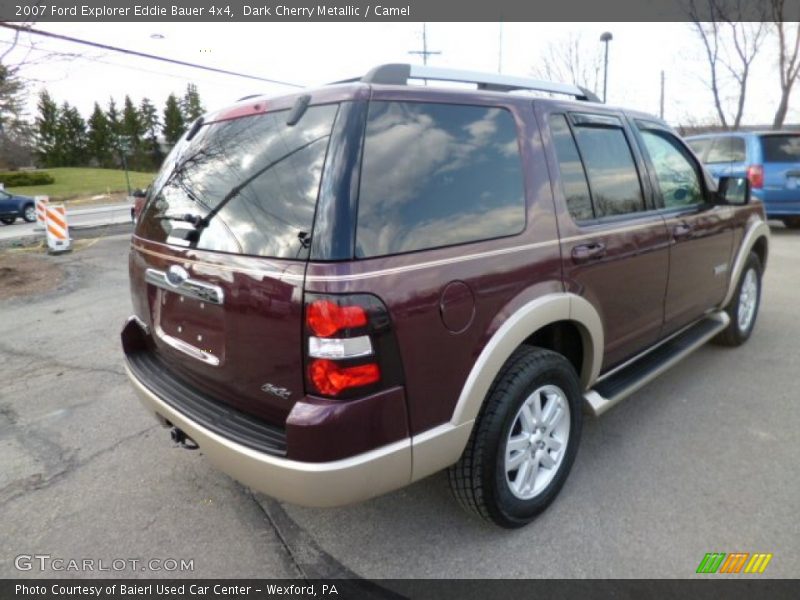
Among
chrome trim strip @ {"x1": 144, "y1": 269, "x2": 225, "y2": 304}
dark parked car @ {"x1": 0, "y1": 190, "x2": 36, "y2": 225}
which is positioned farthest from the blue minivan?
dark parked car @ {"x1": 0, "y1": 190, "x2": 36, "y2": 225}

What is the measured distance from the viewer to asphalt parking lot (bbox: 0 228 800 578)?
228 cm

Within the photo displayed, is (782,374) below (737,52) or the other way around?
below

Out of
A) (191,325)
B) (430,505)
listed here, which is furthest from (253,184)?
(430,505)

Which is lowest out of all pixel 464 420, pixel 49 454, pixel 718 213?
pixel 49 454

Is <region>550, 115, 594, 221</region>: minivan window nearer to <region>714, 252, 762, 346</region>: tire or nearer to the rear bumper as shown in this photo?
the rear bumper

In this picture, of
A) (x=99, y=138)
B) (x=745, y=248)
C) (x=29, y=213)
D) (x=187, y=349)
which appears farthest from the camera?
(x=99, y=138)

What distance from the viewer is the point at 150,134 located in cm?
7588

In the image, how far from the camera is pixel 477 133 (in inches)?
88.7

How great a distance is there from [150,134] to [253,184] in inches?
3343

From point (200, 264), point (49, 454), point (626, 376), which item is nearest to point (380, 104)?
point (200, 264)

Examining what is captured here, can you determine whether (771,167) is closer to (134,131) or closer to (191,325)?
(191,325)

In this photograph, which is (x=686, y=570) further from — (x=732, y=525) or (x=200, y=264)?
(x=200, y=264)

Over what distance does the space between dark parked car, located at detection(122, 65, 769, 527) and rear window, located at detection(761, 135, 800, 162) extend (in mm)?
8829

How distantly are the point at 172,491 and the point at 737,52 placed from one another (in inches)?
937
